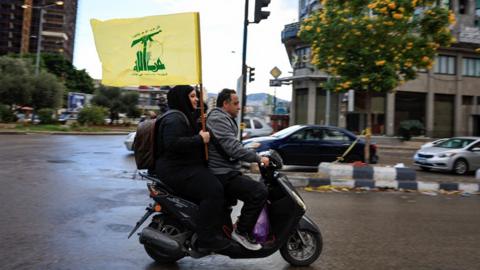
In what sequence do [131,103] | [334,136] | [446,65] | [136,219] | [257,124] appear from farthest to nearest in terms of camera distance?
[131,103]
[446,65]
[257,124]
[334,136]
[136,219]

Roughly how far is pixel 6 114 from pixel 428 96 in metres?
34.6

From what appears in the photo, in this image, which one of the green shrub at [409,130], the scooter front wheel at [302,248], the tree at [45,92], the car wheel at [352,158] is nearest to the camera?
the scooter front wheel at [302,248]

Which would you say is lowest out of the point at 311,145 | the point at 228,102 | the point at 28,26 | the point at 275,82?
the point at 311,145

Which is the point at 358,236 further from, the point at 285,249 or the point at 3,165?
the point at 3,165

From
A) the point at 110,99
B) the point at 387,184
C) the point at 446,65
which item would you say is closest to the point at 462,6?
the point at 446,65

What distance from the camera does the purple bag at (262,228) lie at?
4797mm

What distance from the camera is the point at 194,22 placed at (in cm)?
462

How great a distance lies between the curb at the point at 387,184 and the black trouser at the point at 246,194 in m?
6.80

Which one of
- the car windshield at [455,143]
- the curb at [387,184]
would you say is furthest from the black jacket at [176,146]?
the car windshield at [455,143]

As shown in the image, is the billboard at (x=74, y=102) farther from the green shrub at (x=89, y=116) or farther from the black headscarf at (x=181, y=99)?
the black headscarf at (x=181, y=99)

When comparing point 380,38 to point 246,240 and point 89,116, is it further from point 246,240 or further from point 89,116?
point 89,116

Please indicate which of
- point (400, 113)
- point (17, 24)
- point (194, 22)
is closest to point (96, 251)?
point (194, 22)

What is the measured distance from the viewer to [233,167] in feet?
15.7

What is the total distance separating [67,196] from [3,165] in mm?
5489
